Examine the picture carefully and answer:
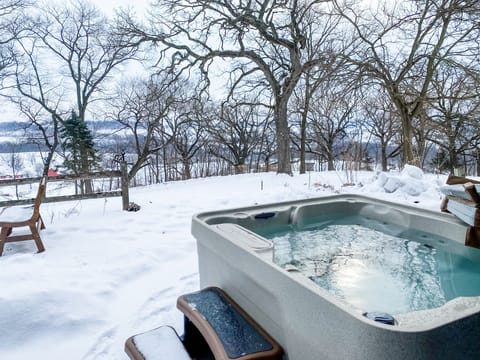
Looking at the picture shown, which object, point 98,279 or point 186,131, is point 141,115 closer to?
point 186,131

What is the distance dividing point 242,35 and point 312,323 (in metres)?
7.91

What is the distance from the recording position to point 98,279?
7.14 ft

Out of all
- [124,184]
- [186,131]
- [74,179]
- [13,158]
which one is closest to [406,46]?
[124,184]

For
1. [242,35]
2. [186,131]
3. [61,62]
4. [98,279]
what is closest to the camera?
[98,279]

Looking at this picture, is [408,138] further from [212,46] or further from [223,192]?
[212,46]

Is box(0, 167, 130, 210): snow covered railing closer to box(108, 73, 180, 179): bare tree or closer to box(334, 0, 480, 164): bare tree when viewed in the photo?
box(334, 0, 480, 164): bare tree

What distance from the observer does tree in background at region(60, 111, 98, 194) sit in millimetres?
10625

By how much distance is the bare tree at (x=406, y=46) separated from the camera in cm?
543

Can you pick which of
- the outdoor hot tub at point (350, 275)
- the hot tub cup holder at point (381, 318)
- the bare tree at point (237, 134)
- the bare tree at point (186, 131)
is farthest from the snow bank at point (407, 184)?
the bare tree at point (237, 134)

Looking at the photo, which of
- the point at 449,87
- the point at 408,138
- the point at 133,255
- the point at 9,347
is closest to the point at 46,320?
the point at 9,347

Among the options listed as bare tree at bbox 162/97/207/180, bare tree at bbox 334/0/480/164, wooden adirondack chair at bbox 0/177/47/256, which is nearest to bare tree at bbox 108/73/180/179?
bare tree at bbox 162/97/207/180

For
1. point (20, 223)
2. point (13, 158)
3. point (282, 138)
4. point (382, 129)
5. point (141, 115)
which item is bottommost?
point (20, 223)

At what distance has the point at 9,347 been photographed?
1592 mm

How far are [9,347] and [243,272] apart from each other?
1.27 meters
